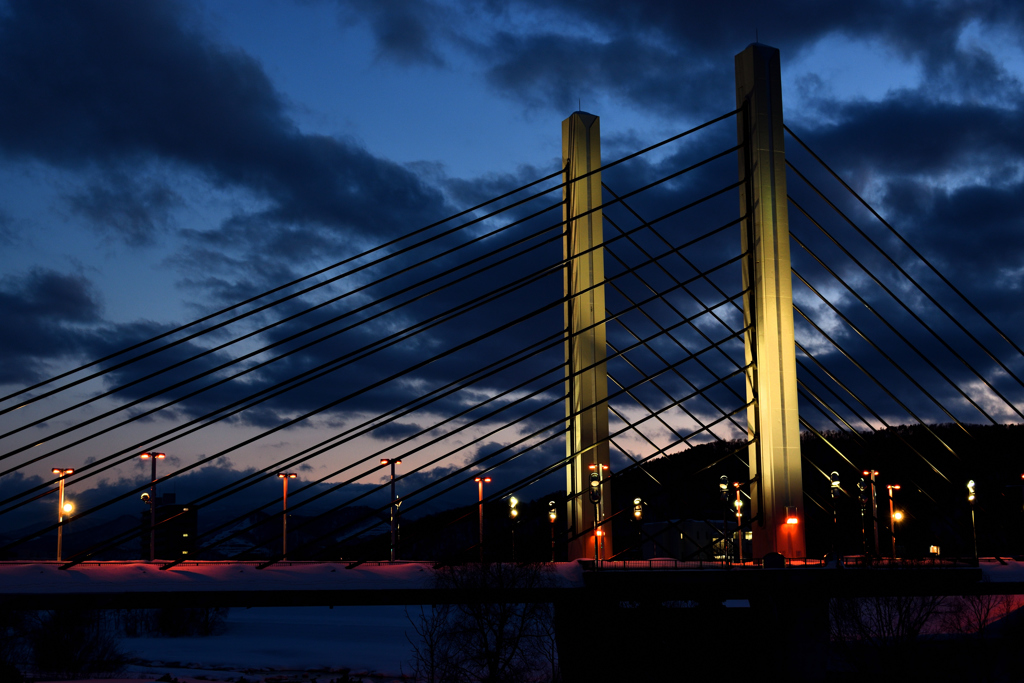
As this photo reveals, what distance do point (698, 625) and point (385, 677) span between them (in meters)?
49.5

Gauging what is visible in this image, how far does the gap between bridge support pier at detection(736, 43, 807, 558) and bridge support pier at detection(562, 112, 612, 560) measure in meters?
5.89

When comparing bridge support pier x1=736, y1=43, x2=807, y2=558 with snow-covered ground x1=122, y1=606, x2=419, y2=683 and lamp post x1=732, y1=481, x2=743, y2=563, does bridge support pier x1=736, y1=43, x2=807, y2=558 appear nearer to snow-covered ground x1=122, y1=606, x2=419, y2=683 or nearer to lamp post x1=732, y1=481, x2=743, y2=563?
lamp post x1=732, y1=481, x2=743, y2=563

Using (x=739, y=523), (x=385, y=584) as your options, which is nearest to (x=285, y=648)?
(x=739, y=523)

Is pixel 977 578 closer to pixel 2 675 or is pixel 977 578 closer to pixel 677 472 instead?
pixel 2 675

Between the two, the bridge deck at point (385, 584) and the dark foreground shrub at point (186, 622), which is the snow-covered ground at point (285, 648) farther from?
the bridge deck at point (385, 584)

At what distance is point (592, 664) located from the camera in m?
→ 32.1

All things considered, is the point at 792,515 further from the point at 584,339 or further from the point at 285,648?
the point at 285,648

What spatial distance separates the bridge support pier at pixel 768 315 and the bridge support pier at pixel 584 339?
19.3 feet

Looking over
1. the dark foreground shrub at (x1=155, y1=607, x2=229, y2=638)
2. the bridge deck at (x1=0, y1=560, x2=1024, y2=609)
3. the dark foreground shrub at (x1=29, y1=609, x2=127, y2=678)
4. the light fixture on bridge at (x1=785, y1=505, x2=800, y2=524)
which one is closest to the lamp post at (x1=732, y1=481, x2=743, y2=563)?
the light fixture on bridge at (x1=785, y1=505, x2=800, y2=524)

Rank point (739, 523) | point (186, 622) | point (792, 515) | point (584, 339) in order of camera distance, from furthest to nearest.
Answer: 1. point (186, 622)
2. point (739, 523)
3. point (584, 339)
4. point (792, 515)

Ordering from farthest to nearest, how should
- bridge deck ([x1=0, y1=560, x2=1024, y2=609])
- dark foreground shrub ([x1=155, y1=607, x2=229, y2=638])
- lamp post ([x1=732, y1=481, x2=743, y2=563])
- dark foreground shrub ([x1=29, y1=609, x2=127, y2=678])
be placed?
dark foreground shrub ([x1=155, y1=607, x2=229, y2=638]) < dark foreground shrub ([x1=29, y1=609, x2=127, y2=678]) < lamp post ([x1=732, y1=481, x2=743, y2=563]) < bridge deck ([x1=0, y1=560, x2=1024, y2=609])

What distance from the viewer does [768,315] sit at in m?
33.1

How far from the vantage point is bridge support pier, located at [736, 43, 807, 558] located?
32625mm

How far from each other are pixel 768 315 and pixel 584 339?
7.51 m
